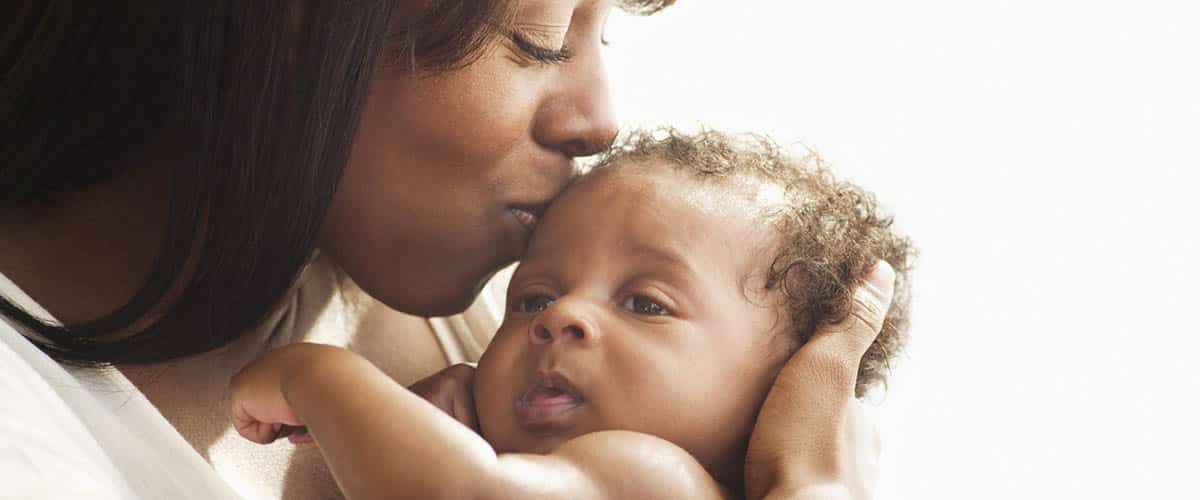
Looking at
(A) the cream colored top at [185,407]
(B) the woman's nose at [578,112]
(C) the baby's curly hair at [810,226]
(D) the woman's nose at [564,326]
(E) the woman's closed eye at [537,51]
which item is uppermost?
(E) the woman's closed eye at [537,51]

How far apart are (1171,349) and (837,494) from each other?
67cm

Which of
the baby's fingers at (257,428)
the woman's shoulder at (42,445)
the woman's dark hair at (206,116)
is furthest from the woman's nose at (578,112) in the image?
the woman's shoulder at (42,445)

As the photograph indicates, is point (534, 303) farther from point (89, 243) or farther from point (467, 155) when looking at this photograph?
point (89, 243)

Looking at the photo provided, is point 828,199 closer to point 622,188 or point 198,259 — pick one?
point 622,188

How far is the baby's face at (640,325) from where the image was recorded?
3.51 feet

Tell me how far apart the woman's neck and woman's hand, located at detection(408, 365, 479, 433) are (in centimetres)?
27

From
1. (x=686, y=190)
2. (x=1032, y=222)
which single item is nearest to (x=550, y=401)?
(x=686, y=190)

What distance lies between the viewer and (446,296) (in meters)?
1.24

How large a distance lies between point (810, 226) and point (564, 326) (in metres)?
0.26

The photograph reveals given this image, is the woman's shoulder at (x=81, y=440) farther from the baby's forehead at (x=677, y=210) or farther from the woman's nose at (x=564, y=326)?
the baby's forehead at (x=677, y=210)

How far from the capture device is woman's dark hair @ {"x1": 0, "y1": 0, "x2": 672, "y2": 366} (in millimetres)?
998

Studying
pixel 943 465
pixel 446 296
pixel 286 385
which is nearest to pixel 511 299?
pixel 446 296

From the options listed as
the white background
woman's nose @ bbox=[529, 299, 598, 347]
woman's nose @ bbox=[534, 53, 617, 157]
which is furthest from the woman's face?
the white background

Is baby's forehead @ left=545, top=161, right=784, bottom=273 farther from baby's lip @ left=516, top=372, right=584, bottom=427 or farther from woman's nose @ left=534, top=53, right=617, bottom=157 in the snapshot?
baby's lip @ left=516, top=372, right=584, bottom=427
